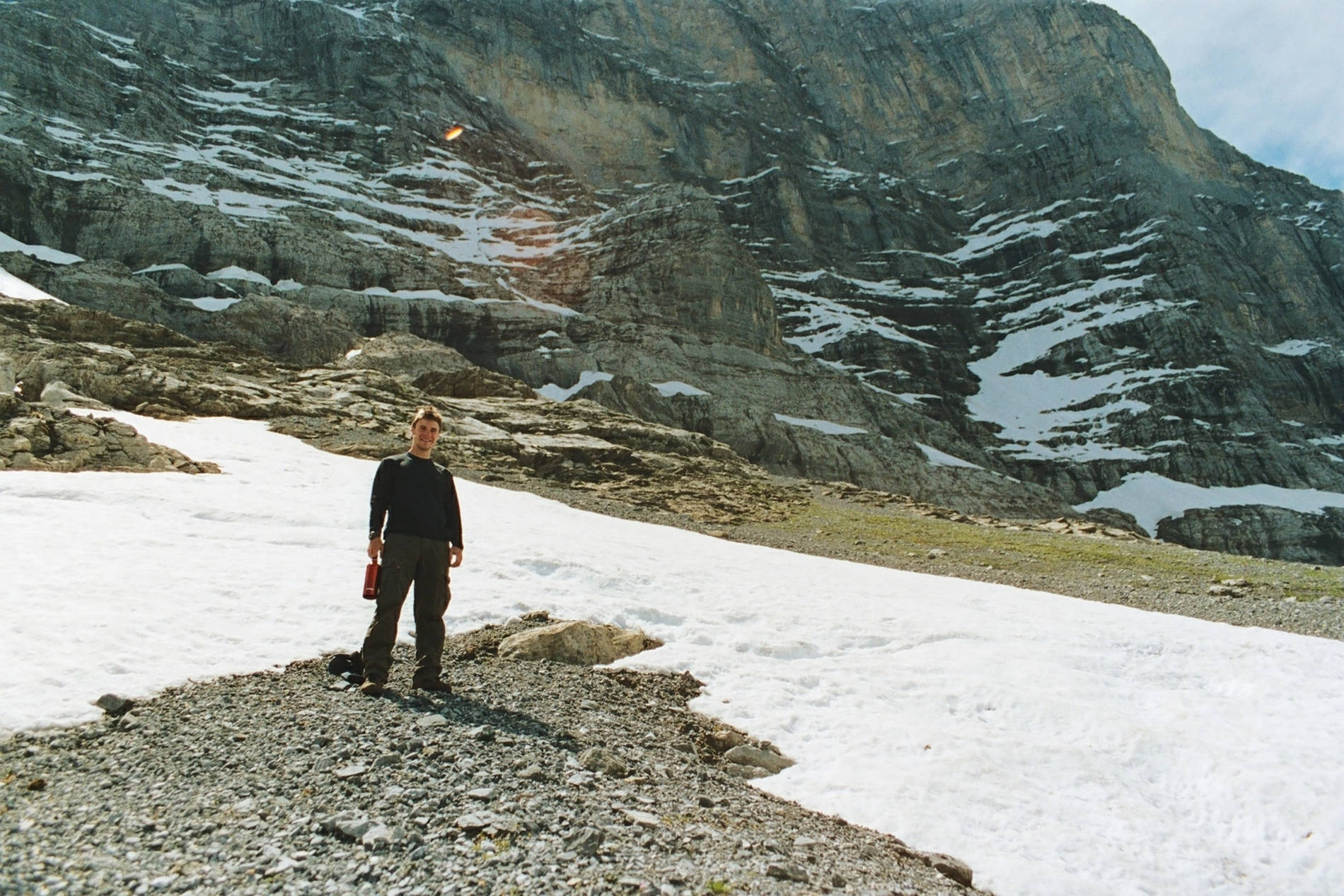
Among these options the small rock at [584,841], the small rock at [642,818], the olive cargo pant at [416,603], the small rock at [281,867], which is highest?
the olive cargo pant at [416,603]

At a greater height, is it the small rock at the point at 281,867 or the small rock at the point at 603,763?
the small rock at the point at 603,763

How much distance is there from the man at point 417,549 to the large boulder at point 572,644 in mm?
1217

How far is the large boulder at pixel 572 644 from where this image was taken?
7.51m

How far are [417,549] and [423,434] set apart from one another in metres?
1.06

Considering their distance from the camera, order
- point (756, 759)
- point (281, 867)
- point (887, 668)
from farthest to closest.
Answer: point (887, 668) → point (756, 759) → point (281, 867)

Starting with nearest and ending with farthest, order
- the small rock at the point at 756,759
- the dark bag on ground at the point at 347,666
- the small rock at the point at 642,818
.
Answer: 1. the small rock at the point at 642,818
2. the small rock at the point at 756,759
3. the dark bag on ground at the point at 347,666

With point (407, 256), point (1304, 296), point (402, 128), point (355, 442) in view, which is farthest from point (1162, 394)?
point (402, 128)

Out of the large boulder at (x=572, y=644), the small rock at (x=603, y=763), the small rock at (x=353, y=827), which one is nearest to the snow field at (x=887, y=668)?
the large boulder at (x=572, y=644)

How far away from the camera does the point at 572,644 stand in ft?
25.0

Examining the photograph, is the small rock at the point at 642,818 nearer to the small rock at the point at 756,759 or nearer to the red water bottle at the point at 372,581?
the small rock at the point at 756,759

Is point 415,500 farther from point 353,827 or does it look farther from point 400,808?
point 353,827

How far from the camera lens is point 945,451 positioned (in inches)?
3472

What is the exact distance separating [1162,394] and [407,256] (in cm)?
10840

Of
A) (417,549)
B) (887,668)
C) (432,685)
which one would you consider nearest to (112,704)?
(432,685)
